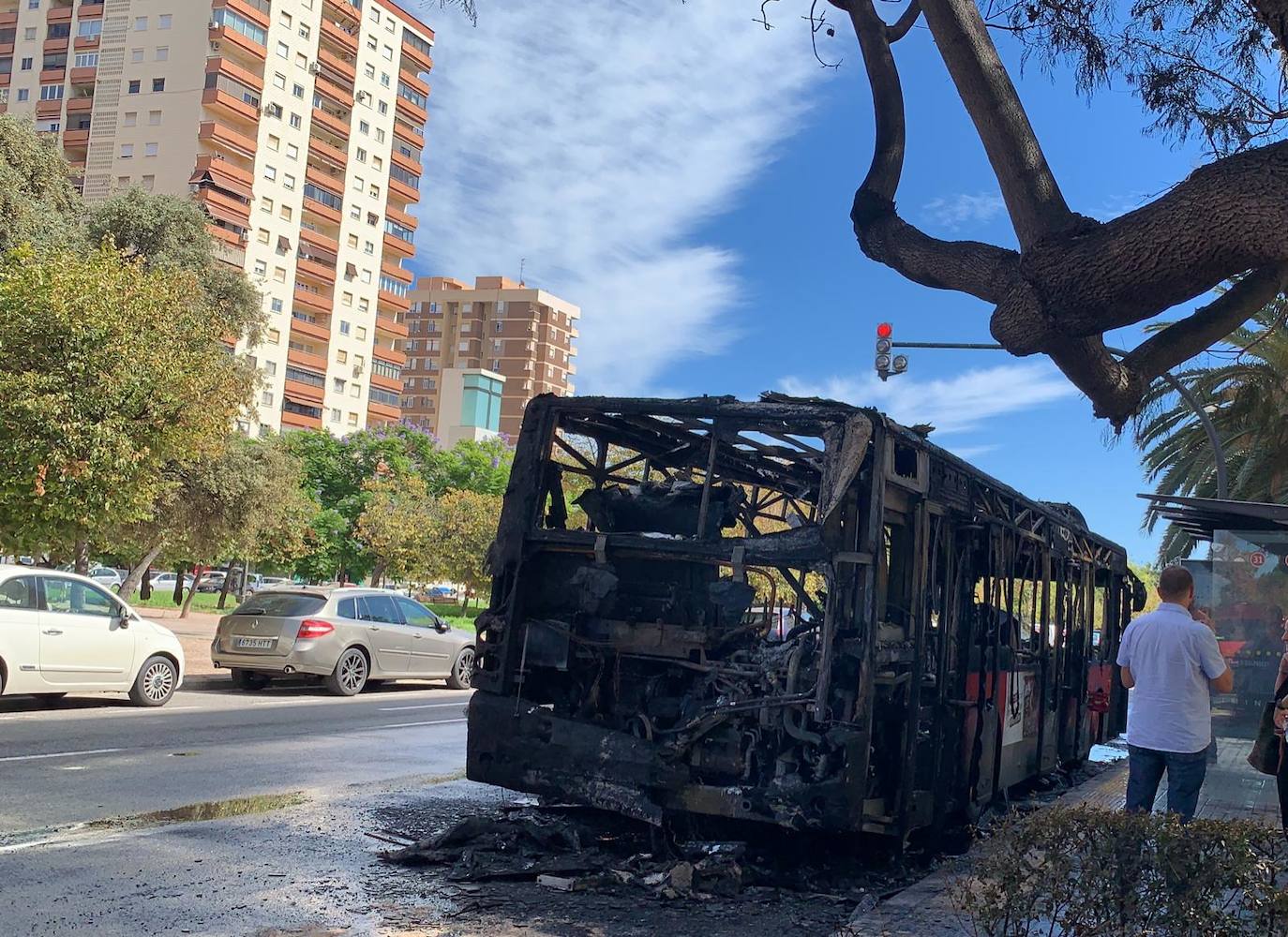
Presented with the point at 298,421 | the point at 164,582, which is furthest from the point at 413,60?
the point at 164,582

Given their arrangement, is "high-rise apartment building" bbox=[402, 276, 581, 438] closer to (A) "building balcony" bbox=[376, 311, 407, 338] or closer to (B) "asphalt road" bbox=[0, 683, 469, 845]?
(A) "building balcony" bbox=[376, 311, 407, 338]

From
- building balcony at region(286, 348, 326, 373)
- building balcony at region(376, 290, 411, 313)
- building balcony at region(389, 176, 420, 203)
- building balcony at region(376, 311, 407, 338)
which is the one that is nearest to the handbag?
building balcony at region(286, 348, 326, 373)

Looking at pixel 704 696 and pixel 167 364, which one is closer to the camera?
pixel 704 696

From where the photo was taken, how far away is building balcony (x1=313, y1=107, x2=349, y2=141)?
79.8 meters

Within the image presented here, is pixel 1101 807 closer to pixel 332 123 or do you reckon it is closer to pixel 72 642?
pixel 72 642

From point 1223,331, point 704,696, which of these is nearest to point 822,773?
point 704,696

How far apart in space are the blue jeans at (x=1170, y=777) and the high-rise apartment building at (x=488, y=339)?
128955 mm

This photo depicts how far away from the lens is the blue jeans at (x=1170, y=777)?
6.84m

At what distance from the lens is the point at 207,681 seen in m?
19.0

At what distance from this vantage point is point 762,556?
7207mm

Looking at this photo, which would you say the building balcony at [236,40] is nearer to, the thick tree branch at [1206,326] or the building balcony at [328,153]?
the building balcony at [328,153]

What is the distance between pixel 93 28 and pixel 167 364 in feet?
233

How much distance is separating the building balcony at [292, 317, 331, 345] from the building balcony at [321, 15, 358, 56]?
18806 millimetres

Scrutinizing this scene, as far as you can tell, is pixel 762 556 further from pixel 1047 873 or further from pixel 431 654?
pixel 431 654
